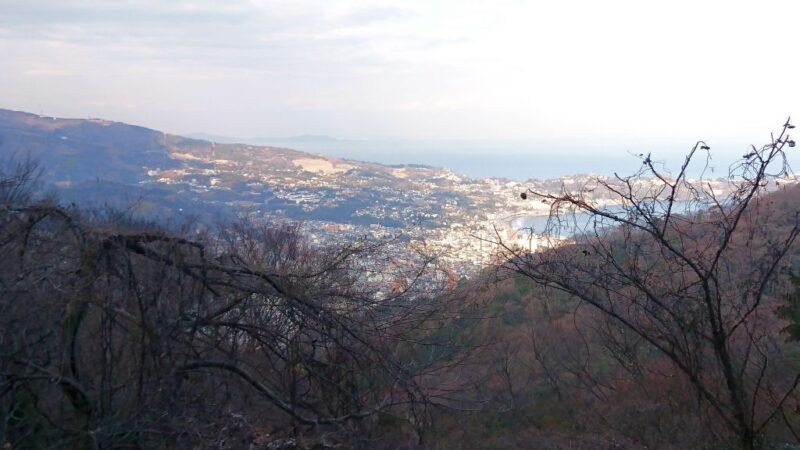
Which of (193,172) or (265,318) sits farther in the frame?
(193,172)

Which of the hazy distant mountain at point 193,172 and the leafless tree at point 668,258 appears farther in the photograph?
the hazy distant mountain at point 193,172

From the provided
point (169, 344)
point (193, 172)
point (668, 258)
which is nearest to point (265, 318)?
point (169, 344)

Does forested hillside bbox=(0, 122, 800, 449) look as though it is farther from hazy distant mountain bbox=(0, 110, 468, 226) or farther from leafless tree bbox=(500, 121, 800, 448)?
hazy distant mountain bbox=(0, 110, 468, 226)

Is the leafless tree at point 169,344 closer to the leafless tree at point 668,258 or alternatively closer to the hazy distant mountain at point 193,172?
the leafless tree at point 668,258

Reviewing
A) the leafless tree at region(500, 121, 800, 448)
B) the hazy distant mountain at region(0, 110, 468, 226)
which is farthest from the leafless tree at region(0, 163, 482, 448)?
the hazy distant mountain at region(0, 110, 468, 226)

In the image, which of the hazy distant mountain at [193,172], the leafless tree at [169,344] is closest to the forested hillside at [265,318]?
the leafless tree at [169,344]

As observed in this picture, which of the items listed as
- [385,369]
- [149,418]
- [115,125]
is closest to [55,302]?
[149,418]

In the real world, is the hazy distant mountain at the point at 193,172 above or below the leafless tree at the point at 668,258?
below

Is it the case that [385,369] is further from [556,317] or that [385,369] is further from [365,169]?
[365,169]

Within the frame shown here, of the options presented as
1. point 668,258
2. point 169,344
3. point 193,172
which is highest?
point 668,258

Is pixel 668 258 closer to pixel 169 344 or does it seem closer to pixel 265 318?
pixel 265 318

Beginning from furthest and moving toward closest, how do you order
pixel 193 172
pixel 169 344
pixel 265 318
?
pixel 193 172
pixel 265 318
pixel 169 344
